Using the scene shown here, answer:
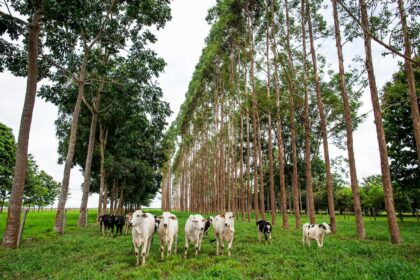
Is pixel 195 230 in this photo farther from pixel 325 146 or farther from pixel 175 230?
pixel 325 146

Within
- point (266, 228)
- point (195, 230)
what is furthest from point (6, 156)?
point (266, 228)

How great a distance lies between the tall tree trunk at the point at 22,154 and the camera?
1077 cm

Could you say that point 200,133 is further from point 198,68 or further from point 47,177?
point 47,177

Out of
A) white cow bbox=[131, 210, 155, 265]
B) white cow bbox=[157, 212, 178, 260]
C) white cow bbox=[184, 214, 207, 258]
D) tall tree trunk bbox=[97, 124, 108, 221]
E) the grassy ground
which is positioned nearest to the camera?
the grassy ground

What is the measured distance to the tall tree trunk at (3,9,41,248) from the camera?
35.3 feet

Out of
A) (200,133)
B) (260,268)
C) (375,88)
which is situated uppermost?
(200,133)

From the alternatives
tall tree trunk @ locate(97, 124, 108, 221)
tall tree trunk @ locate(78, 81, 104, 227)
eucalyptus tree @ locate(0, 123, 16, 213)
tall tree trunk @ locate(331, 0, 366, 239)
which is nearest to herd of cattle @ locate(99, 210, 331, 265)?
tall tree trunk @ locate(331, 0, 366, 239)

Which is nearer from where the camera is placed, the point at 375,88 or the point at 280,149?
the point at 375,88

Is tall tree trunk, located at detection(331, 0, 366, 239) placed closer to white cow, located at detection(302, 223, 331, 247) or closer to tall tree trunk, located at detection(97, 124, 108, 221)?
white cow, located at detection(302, 223, 331, 247)

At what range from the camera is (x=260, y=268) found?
7145mm

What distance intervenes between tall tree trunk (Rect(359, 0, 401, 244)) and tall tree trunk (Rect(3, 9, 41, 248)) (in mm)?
13842

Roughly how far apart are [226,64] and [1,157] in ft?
88.2

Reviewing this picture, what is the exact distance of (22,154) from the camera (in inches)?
438

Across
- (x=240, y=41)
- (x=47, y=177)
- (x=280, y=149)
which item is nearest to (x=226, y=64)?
(x=240, y=41)
